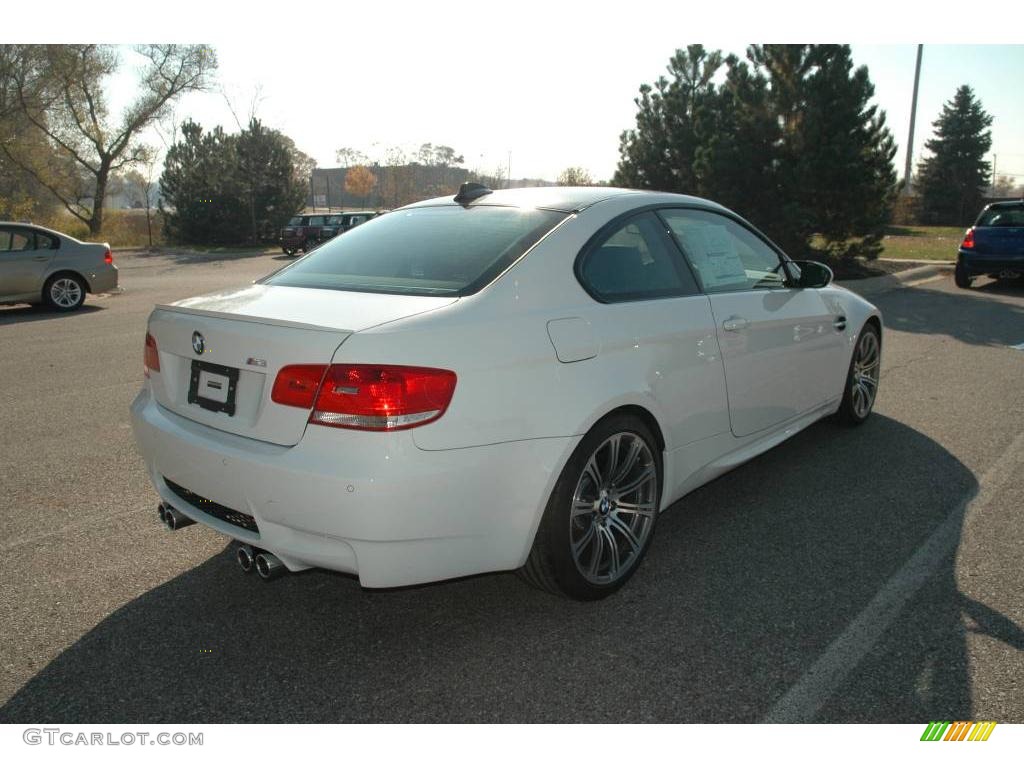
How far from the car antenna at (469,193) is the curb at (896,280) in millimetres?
12333

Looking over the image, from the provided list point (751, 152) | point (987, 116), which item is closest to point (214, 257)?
point (751, 152)

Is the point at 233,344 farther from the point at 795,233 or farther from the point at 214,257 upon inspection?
the point at 214,257

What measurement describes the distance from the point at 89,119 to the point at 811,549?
46421 mm

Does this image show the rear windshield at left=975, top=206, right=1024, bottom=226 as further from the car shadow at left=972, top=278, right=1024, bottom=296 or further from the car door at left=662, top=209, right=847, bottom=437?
the car door at left=662, top=209, right=847, bottom=437

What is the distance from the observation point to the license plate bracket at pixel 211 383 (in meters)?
2.91

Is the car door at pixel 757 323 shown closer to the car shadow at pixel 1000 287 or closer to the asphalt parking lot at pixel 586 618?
the asphalt parking lot at pixel 586 618

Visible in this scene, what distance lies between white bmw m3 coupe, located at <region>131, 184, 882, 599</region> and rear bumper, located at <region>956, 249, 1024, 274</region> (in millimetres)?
12550

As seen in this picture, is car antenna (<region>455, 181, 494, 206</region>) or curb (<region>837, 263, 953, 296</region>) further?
curb (<region>837, 263, 953, 296</region>)

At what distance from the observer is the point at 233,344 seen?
2.89 metres

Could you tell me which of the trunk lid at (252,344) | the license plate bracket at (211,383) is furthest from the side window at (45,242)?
the license plate bracket at (211,383)

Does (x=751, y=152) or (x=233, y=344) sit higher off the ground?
Answer: (x=751, y=152)

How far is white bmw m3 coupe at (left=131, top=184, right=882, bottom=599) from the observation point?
2615 millimetres

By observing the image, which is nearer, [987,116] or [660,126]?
[660,126]
